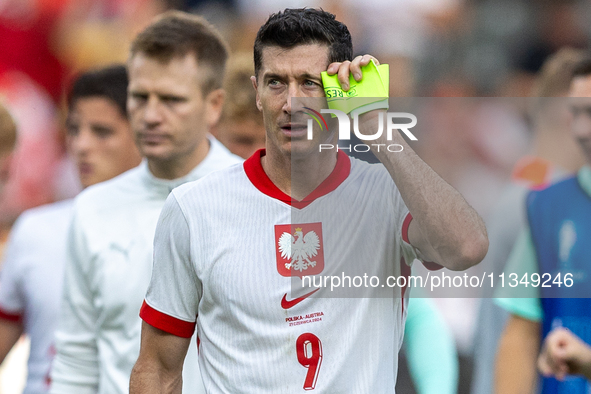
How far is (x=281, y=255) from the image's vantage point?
2482 millimetres

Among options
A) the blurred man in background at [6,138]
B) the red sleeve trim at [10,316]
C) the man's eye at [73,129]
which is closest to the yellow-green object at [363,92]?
the red sleeve trim at [10,316]

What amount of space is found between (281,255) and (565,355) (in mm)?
1163

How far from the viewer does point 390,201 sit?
2.46 metres

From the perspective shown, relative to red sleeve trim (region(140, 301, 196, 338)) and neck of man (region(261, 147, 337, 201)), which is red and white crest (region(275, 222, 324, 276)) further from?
red sleeve trim (region(140, 301, 196, 338))

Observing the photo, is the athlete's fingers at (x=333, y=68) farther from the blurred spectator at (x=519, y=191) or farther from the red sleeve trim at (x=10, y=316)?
the red sleeve trim at (x=10, y=316)

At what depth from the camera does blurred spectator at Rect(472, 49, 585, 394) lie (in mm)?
3049

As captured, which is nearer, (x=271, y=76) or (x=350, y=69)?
(x=350, y=69)

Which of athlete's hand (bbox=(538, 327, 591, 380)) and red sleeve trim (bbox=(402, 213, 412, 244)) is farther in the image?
athlete's hand (bbox=(538, 327, 591, 380))

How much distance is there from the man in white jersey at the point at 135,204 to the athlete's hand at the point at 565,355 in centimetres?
157

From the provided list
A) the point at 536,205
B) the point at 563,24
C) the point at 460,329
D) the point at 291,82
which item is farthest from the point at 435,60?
the point at 291,82

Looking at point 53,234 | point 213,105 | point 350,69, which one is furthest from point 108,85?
point 350,69

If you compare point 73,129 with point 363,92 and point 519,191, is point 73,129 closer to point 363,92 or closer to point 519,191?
point 519,191

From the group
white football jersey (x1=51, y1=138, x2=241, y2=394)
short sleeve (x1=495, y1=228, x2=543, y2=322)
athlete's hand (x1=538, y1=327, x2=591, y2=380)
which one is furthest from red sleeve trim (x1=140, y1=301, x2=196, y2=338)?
athlete's hand (x1=538, y1=327, x2=591, y2=380)

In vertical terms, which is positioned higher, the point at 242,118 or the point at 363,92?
the point at 242,118
